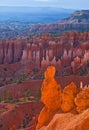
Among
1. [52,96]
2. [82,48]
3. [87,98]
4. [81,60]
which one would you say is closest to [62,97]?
[52,96]

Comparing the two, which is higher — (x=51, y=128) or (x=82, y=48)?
(x=51, y=128)

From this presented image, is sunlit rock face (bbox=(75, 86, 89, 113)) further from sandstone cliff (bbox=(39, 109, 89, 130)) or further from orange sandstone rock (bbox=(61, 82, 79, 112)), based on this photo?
orange sandstone rock (bbox=(61, 82, 79, 112))

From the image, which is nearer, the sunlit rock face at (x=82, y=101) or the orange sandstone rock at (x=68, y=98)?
the sunlit rock face at (x=82, y=101)

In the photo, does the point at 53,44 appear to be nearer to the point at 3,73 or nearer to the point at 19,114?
the point at 3,73

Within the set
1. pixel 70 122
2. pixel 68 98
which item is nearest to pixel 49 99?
pixel 68 98

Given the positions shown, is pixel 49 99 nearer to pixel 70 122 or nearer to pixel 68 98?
pixel 68 98

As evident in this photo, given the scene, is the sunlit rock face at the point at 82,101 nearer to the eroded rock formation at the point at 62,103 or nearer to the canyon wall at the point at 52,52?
the eroded rock formation at the point at 62,103

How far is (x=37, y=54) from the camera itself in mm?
99000

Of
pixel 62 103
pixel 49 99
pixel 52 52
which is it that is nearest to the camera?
pixel 62 103

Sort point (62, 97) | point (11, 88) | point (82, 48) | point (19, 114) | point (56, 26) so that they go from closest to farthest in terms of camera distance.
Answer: point (62, 97) → point (19, 114) → point (11, 88) → point (82, 48) → point (56, 26)

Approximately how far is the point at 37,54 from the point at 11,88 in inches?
939

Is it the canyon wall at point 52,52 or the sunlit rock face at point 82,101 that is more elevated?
the sunlit rock face at point 82,101

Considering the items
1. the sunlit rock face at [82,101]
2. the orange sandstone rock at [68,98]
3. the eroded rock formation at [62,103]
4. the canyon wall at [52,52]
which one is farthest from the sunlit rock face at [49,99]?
the canyon wall at [52,52]

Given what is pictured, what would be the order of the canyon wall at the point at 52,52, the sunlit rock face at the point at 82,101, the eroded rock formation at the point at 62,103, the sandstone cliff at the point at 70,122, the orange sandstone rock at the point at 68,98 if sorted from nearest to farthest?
the sandstone cliff at the point at 70,122, the sunlit rock face at the point at 82,101, the eroded rock formation at the point at 62,103, the orange sandstone rock at the point at 68,98, the canyon wall at the point at 52,52
